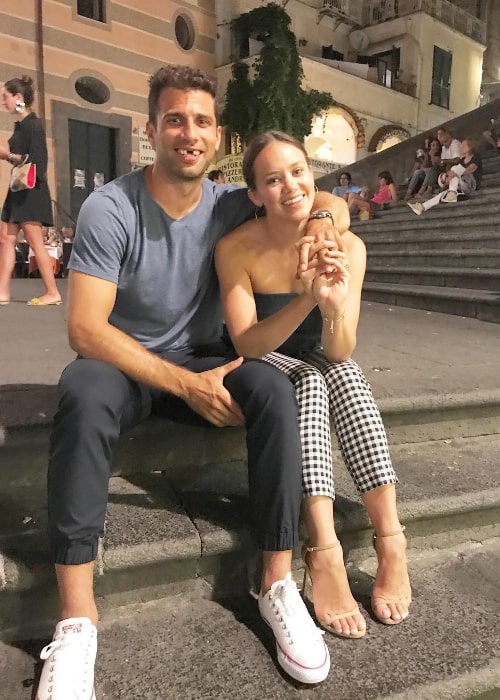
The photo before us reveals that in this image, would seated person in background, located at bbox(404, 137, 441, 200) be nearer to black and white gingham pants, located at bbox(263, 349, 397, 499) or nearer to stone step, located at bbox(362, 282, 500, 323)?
stone step, located at bbox(362, 282, 500, 323)

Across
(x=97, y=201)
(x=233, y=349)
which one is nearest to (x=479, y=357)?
(x=233, y=349)

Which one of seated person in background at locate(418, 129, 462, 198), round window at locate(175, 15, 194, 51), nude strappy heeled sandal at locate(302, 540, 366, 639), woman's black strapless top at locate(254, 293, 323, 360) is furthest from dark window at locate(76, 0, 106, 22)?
nude strappy heeled sandal at locate(302, 540, 366, 639)

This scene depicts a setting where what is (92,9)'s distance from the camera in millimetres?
12352

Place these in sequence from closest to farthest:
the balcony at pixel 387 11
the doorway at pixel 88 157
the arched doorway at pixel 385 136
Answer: the doorway at pixel 88 157, the arched doorway at pixel 385 136, the balcony at pixel 387 11

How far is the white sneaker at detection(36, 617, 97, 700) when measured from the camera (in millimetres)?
1230

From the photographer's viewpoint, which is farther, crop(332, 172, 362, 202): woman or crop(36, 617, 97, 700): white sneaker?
crop(332, 172, 362, 202): woman

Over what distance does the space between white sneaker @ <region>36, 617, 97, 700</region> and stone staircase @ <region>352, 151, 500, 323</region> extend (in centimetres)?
398

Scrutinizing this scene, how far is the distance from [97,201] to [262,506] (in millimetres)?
1025

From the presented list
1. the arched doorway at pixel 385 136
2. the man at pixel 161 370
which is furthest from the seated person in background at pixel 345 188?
the man at pixel 161 370

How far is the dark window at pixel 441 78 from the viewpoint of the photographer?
18922 millimetres

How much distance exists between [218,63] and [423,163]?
8019 mm

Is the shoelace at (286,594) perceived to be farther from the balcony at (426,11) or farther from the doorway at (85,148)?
the balcony at (426,11)

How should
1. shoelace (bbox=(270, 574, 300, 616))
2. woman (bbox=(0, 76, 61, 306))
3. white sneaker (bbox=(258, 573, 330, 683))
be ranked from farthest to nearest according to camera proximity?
woman (bbox=(0, 76, 61, 306)) < shoelace (bbox=(270, 574, 300, 616)) < white sneaker (bbox=(258, 573, 330, 683))

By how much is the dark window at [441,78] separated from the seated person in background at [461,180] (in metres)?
12.8
